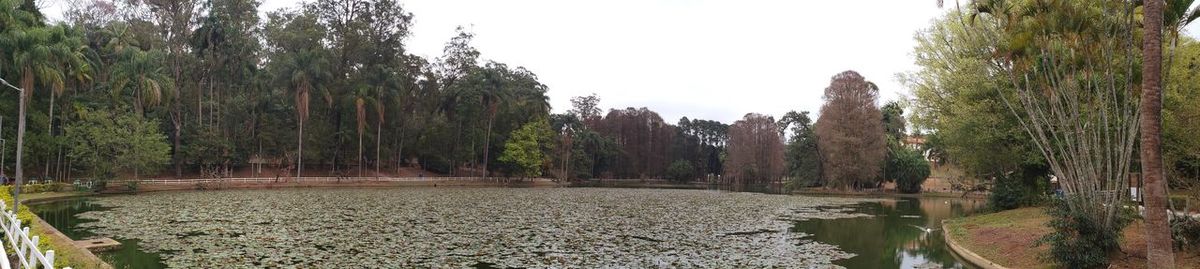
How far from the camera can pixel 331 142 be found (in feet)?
202

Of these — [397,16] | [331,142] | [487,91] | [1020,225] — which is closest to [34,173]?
[331,142]

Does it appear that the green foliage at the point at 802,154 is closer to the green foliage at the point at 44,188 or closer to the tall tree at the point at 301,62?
the tall tree at the point at 301,62

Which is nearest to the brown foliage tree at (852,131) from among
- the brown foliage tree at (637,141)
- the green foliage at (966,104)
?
the green foliage at (966,104)

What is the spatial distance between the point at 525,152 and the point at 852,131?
109 ft

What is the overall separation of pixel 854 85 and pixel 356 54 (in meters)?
45.0

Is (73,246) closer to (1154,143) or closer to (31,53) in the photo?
(1154,143)

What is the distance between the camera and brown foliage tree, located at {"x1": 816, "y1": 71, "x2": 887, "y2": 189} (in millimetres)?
59281

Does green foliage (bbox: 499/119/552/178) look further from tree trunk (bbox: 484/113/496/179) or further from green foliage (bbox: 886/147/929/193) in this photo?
green foliage (bbox: 886/147/929/193)

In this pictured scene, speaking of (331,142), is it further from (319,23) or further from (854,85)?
(854,85)

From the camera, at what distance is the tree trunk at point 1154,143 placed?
32.6ft

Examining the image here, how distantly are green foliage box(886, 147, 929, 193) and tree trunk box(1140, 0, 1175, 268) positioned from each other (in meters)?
56.4

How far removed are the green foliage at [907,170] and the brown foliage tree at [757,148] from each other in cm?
1699

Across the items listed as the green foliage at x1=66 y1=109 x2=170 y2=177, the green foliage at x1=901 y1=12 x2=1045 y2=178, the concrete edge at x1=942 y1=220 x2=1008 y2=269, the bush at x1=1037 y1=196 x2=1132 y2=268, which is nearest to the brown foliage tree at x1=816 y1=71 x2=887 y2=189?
the green foliage at x1=901 y1=12 x2=1045 y2=178

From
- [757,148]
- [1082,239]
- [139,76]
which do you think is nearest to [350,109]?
[139,76]
